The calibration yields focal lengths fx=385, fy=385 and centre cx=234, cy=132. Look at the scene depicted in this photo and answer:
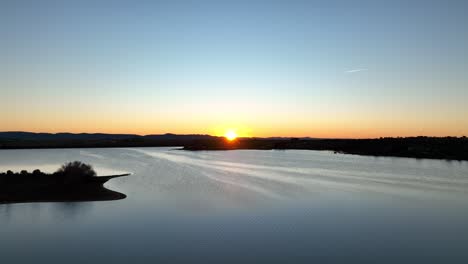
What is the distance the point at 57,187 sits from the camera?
4566 centimetres

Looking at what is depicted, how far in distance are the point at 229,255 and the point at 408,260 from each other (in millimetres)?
10287

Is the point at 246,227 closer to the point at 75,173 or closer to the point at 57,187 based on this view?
the point at 57,187

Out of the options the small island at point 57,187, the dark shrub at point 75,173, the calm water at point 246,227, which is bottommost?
the calm water at point 246,227

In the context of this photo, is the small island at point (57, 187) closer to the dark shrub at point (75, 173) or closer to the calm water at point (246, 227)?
the dark shrub at point (75, 173)

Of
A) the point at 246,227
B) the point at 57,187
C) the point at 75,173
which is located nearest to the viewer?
the point at 246,227

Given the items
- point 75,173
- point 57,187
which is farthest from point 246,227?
point 75,173

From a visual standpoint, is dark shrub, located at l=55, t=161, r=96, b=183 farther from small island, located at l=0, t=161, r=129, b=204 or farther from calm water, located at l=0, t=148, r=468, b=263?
calm water, located at l=0, t=148, r=468, b=263

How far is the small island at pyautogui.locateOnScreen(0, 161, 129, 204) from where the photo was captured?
41.9 m

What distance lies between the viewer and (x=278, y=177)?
221 ft

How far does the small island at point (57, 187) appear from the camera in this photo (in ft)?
137

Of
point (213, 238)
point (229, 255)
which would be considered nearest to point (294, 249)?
point (229, 255)

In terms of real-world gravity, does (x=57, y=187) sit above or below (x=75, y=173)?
below

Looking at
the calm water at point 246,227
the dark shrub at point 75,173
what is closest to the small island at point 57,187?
the dark shrub at point 75,173

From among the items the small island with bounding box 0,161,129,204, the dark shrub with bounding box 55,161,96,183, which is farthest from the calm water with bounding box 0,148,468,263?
the dark shrub with bounding box 55,161,96,183
